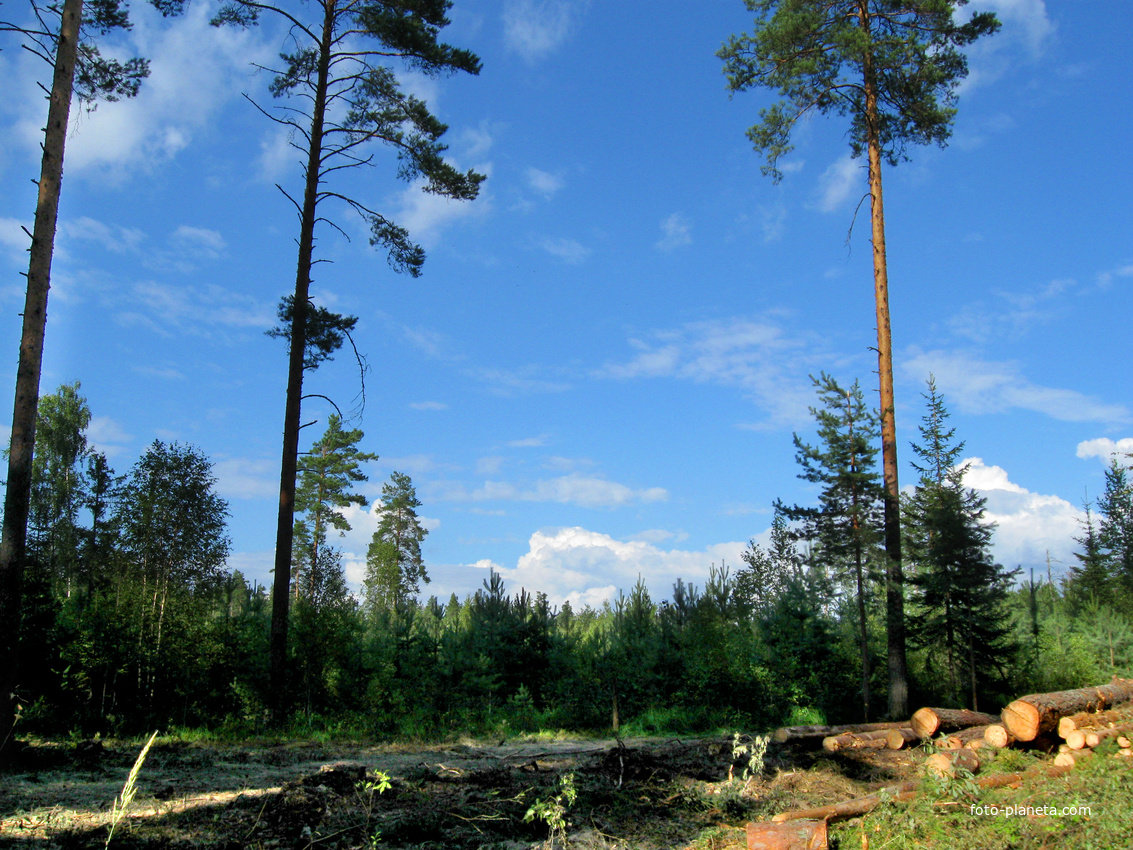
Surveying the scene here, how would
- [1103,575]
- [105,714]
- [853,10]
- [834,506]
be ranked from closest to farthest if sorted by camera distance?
[105,714] → [834,506] → [853,10] → [1103,575]

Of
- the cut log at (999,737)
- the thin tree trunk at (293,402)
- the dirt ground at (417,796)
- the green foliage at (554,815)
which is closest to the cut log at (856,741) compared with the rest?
the dirt ground at (417,796)

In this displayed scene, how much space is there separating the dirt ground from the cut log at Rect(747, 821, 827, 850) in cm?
47

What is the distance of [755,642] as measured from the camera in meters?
14.4

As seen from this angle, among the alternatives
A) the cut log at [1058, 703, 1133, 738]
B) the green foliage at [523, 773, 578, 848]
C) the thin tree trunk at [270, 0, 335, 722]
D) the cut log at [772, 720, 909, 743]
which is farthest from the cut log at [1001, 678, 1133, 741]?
the thin tree trunk at [270, 0, 335, 722]

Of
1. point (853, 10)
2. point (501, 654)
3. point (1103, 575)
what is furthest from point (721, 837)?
point (1103, 575)

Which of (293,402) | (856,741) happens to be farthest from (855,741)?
(293,402)

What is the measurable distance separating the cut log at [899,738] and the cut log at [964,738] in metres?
0.63

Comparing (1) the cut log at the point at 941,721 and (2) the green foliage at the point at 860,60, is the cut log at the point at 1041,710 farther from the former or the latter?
(2) the green foliage at the point at 860,60

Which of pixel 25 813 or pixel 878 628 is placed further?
pixel 878 628

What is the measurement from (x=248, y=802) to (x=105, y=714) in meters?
7.25

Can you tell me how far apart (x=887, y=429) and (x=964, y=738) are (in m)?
6.42

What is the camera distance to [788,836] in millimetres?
5355

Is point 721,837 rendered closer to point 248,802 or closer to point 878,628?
point 248,802

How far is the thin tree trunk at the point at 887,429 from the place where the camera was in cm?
1309
